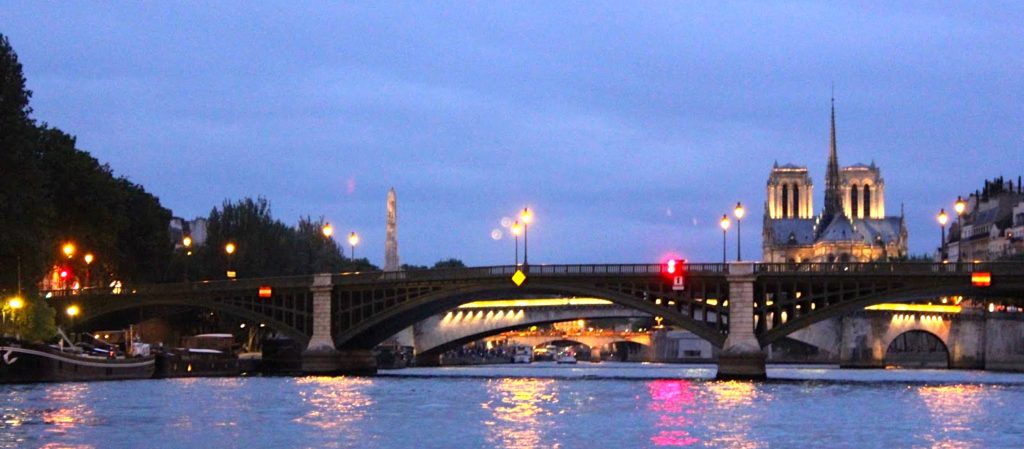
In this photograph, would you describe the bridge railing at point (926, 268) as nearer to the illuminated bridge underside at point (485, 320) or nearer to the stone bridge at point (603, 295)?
the stone bridge at point (603, 295)

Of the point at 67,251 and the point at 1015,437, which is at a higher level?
the point at 67,251

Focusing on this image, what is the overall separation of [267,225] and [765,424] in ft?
338

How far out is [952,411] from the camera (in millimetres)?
79500

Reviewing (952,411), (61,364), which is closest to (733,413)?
(952,411)

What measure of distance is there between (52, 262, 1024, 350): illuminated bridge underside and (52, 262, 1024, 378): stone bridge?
0.27 ft

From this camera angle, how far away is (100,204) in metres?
134

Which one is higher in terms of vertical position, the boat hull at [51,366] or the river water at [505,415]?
the boat hull at [51,366]

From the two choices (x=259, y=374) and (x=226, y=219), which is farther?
(x=226, y=219)

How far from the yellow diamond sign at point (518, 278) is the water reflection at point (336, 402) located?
10.2 m

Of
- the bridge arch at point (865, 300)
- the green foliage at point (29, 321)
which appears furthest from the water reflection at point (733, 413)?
the green foliage at point (29, 321)

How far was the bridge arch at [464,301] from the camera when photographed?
112312 mm

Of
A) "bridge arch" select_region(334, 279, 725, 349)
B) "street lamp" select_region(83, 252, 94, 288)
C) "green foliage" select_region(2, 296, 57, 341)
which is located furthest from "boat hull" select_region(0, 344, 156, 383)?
"street lamp" select_region(83, 252, 94, 288)

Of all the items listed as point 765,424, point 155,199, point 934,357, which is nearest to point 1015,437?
point 765,424

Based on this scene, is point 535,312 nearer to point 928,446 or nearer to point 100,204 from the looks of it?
point 100,204
